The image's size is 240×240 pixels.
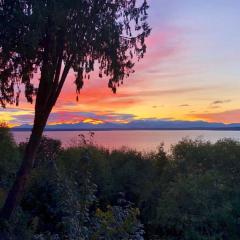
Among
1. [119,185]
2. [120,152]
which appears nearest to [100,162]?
[119,185]

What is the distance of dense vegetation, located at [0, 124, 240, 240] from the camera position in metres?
9.92

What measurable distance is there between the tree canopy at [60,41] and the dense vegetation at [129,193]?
2316 mm

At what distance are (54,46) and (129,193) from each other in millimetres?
11869

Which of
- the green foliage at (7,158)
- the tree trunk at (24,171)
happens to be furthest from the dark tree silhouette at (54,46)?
the green foliage at (7,158)

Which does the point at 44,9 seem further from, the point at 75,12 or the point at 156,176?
the point at 156,176

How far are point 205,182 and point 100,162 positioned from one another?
8969mm

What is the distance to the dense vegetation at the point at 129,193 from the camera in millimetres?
9922

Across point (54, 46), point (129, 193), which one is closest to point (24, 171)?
point (54, 46)

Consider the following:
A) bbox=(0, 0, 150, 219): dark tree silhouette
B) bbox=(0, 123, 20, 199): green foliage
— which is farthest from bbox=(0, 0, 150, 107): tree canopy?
bbox=(0, 123, 20, 199): green foliage

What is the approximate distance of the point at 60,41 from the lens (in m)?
14.9

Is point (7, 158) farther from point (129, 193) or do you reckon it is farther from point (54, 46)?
point (54, 46)

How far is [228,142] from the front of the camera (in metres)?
23.2

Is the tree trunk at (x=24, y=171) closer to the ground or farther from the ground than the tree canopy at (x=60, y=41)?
closer to the ground

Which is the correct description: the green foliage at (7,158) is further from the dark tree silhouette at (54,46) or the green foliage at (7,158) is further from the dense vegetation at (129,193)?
the dark tree silhouette at (54,46)
